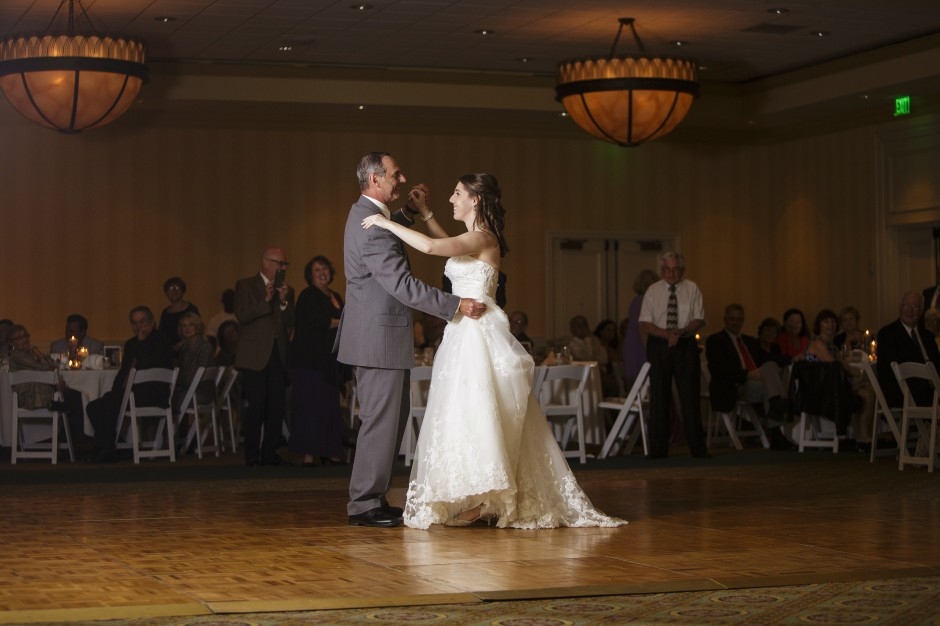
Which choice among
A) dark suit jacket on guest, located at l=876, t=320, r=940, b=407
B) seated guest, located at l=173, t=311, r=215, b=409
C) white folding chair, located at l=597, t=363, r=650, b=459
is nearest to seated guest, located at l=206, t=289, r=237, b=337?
seated guest, located at l=173, t=311, r=215, b=409

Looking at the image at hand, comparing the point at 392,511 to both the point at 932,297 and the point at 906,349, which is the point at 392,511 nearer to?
the point at 906,349

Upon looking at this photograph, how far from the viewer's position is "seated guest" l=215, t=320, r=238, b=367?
12820mm

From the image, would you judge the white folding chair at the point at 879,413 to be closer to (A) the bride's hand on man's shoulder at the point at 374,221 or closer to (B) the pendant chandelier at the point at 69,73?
(A) the bride's hand on man's shoulder at the point at 374,221

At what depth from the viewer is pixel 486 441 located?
20.9 ft

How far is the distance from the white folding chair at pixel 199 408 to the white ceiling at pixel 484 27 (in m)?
2.90

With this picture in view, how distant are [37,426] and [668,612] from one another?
26.3 ft

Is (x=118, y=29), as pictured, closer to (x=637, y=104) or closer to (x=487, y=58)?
(x=487, y=58)

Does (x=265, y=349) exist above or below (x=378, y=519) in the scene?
above

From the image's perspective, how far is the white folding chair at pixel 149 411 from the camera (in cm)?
→ 1097

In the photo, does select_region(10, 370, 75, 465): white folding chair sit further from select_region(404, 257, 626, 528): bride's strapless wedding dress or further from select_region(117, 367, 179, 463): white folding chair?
select_region(404, 257, 626, 528): bride's strapless wedding dress

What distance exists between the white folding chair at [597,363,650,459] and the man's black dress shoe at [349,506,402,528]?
4.86m

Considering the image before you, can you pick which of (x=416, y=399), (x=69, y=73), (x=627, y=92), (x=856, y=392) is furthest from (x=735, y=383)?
(x=69, y=73)

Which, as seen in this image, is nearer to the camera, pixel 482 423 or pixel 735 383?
pixel 482 423

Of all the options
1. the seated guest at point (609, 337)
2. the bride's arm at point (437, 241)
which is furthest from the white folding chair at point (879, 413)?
the bride's arm at point (437, 241)
